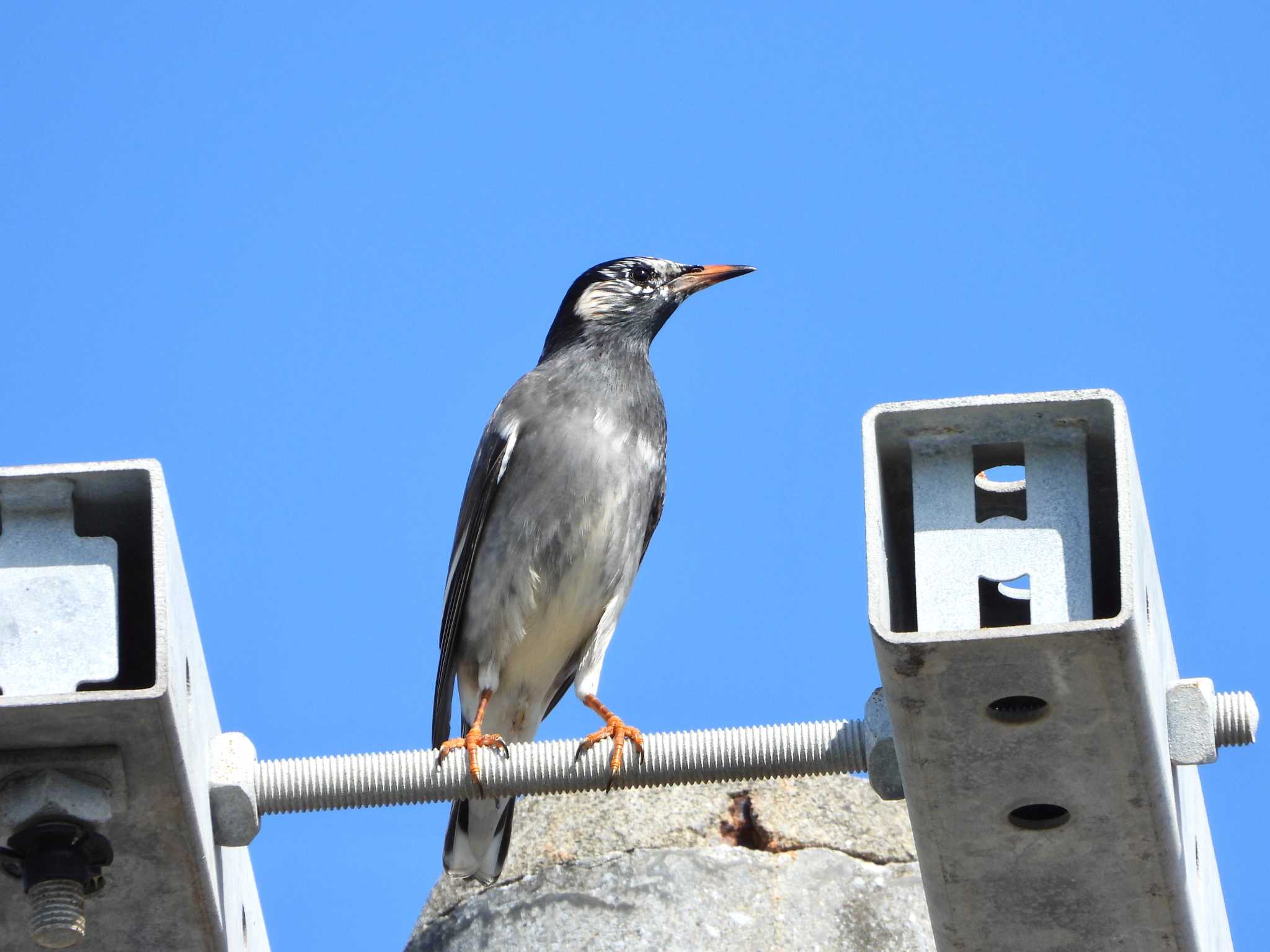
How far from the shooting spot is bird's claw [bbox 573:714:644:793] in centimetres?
450

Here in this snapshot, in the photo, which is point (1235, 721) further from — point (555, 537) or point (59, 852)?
point (555, 537)

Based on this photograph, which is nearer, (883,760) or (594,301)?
(883,760)

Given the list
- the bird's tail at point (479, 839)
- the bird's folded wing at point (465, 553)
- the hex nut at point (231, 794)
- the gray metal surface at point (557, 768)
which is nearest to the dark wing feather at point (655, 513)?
the bird's folded wing at point (465, 553)

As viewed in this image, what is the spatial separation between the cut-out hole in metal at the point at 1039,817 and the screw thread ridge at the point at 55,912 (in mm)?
1776

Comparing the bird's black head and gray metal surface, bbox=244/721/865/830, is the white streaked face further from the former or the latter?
gray metal surface, bbox=244/721/865/830

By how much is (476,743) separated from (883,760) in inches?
101

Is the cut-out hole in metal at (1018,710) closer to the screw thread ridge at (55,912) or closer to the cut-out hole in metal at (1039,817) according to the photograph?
the cut-out hole in metal at (1039,817)

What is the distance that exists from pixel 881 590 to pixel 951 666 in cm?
18

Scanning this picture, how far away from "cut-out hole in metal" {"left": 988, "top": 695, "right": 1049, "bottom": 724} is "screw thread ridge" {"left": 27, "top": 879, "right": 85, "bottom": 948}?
1746 millimetres

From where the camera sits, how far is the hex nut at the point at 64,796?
12.0 feet

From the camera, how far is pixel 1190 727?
3797 millimetres

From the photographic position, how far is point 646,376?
8.19 metres

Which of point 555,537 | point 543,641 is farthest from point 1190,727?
point 543,641

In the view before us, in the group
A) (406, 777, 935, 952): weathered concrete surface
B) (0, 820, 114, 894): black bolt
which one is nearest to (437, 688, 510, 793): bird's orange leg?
(406, 777, 935, 952): weathered concrete surface
